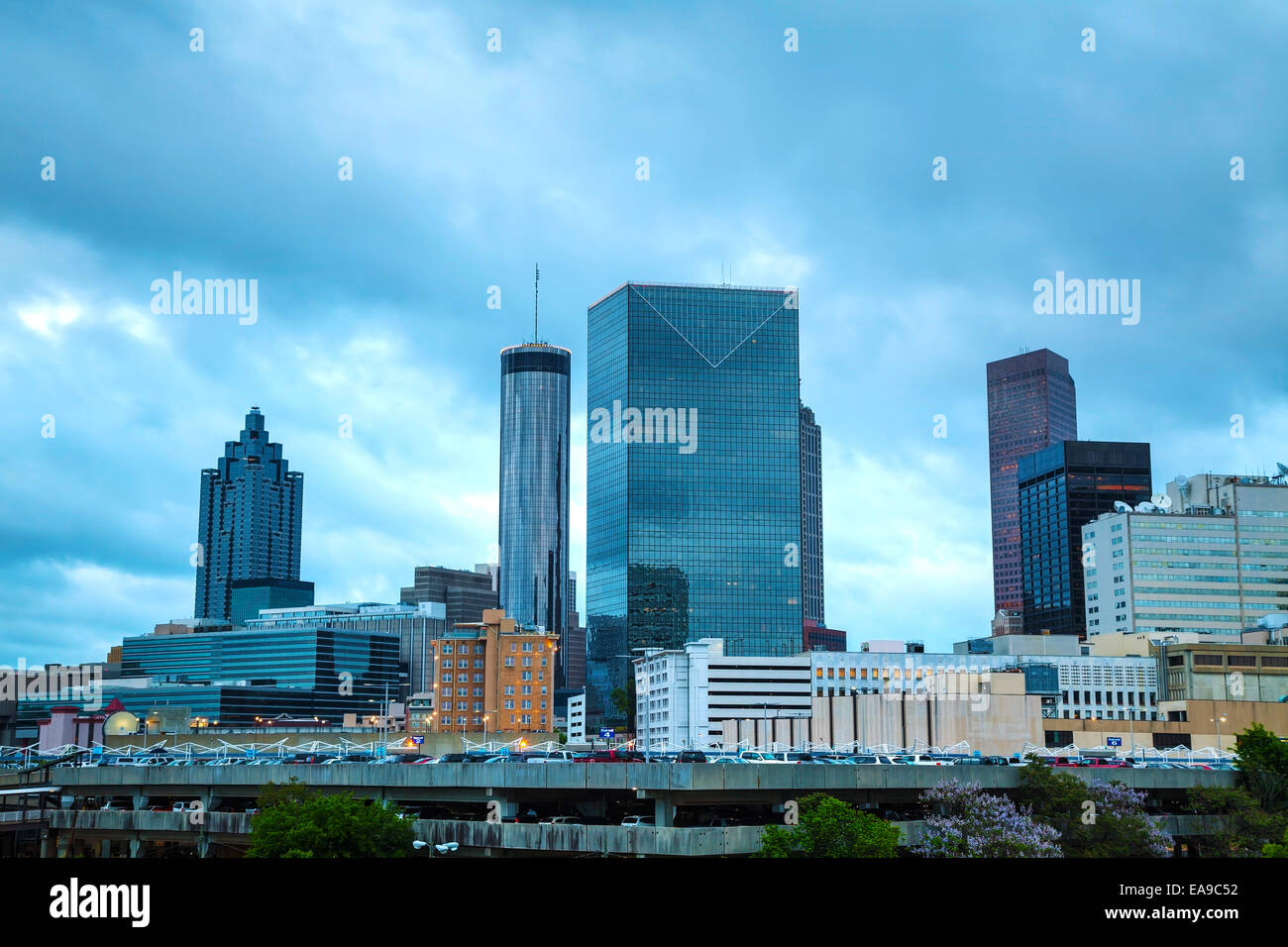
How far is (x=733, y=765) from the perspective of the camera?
220ft

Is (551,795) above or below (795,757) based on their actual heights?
below

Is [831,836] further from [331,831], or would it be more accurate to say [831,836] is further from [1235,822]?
[1235,822]

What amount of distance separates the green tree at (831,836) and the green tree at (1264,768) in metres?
35.0

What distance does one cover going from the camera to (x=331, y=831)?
5731 cm

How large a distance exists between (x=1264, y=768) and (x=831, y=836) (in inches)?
1704

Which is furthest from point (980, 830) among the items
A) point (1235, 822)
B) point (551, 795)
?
point (551, 795)

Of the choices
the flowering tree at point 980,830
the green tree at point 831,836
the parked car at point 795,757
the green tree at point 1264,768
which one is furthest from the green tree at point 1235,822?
the green tree at point 831,836

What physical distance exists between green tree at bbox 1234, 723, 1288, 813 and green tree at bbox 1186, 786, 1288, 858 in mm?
1553

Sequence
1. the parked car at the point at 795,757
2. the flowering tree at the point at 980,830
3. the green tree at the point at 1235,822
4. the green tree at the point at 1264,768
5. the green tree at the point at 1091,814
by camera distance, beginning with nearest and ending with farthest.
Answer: the flowering tree at the point at 980,830 < the green tree at the point at 1091,814 < the green tree at the point at 1235,822 < the green tree at the point at 1264,768 < the parked car at the point at 795,757

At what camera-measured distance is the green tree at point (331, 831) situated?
5712 cm

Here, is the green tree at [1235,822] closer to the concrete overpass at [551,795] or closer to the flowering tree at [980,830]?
the concrete overpass at [551,795]

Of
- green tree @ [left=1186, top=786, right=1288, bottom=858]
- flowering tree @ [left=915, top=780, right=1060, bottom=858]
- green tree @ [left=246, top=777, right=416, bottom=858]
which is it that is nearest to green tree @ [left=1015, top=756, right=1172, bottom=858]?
flowering tree @ [left=915, top=780, right=1060, bottom=858]
